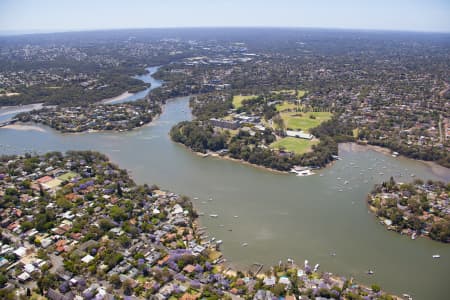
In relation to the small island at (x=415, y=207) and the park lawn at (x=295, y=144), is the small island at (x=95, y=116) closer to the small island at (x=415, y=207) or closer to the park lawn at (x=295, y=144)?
the park lawn at (x=295, y=144)

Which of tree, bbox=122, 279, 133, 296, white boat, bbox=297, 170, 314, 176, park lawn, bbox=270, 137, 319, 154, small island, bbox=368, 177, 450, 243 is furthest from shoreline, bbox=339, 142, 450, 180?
tree, bbox=122, 279, 133, 296

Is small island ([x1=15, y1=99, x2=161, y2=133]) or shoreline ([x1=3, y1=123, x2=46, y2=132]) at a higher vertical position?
small island ([x1=15, y1=99, x2=161, y2=133])

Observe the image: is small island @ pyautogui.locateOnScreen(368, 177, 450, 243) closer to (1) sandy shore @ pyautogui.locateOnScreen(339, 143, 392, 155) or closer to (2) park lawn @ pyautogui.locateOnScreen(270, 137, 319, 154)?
(1) sandy shore @ pyautogui.locateOnScreen(339, 143, 392, 155)

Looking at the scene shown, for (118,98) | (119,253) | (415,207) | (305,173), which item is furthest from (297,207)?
(118,98)

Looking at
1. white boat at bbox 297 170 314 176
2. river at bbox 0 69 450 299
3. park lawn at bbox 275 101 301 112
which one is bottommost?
river at bbox 0 69 450 299

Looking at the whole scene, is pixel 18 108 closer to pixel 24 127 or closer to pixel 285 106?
pixel 24 127
